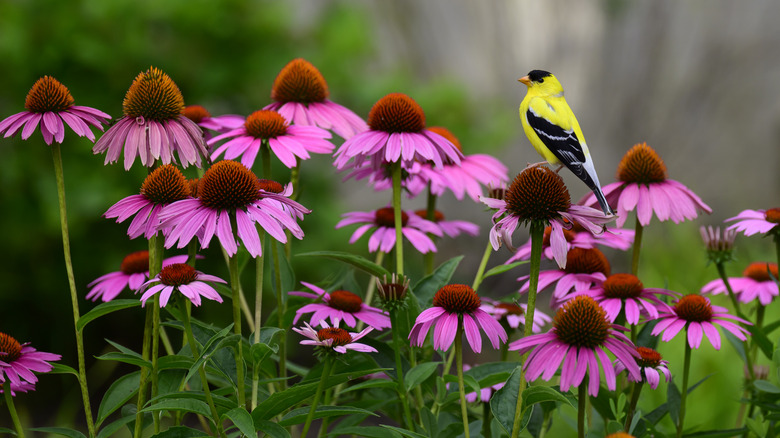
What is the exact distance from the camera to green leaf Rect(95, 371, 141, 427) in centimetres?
119

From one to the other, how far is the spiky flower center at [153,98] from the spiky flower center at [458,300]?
1.83 feet

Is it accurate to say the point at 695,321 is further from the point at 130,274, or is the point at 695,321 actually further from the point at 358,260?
the point at 130,274

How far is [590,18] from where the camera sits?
905 cm

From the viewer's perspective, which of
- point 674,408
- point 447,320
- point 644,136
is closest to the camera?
point 447,320

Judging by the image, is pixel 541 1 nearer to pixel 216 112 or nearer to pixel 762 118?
pixel 762 118

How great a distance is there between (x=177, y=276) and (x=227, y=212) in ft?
0.40

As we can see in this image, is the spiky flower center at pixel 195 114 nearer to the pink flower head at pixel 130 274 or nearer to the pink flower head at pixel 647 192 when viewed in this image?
the pink flower head at pixel 130 274

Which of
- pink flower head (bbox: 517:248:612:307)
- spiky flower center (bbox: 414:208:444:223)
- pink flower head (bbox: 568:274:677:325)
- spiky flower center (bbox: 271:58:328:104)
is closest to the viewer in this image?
pink flower head (bbox: 568:274:677:325)

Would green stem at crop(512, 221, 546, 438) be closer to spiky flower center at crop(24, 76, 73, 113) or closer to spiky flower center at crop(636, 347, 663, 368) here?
spiky flower center at crop(636, 347, 663, 368)

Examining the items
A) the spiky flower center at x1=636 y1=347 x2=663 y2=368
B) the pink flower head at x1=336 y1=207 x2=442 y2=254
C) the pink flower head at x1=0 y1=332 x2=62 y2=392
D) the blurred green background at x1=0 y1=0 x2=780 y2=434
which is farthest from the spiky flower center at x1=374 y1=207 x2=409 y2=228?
the blurred green background at x1=0 y1=0 x2=780 y2=434

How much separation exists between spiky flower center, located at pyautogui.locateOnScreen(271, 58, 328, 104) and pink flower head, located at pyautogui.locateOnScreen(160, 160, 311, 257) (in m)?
0.58

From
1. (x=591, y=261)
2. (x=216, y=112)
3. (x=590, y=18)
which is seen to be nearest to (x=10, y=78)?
(x=216, y=112)

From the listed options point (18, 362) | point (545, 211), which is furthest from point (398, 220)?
point (18, 362)

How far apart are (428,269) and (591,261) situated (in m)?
0.38
